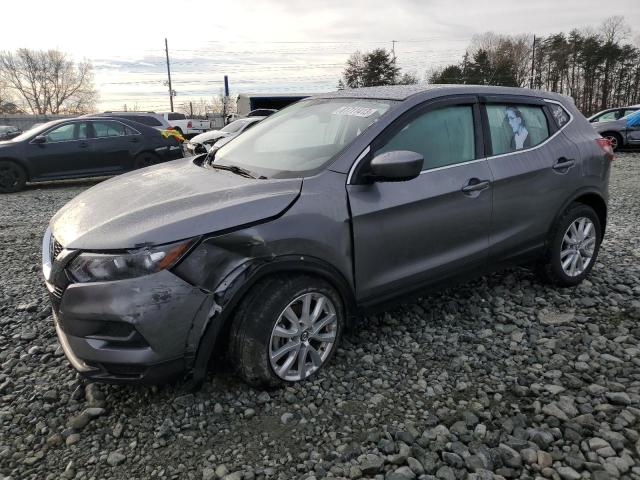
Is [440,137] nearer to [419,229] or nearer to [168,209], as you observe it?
[419,229]

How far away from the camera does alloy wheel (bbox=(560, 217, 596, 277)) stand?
4035mm

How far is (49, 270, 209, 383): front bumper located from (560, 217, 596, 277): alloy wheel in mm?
3064

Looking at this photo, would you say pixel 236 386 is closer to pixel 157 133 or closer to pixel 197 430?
pixel 197 430

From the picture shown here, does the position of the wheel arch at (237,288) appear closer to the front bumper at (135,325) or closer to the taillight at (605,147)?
the front bumper at (135,325)

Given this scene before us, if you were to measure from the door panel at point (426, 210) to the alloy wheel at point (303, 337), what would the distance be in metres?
0.27

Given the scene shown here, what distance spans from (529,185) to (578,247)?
2.96ft

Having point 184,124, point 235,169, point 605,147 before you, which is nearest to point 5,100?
point 184,124

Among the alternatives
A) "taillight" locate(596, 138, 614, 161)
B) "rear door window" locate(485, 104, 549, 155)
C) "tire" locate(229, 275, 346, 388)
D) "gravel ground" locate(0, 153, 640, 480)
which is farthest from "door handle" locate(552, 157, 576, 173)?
"tire" locate(229, 275, 346, 388)

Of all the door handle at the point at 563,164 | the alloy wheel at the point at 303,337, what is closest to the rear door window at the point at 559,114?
the door handle at the point at 563,164

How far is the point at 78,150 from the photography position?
34.2 feet

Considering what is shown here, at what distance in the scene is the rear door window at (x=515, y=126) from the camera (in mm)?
3559

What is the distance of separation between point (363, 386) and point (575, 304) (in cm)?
203

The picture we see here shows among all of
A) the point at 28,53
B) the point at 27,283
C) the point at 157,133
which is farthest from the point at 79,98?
the point at 27,283

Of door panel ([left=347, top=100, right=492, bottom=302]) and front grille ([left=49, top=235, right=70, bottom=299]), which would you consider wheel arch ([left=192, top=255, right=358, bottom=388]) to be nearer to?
door panel ([left=347, top=100, right=492, bottom=302])
